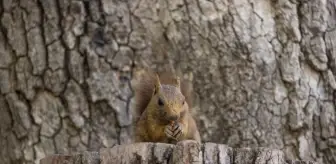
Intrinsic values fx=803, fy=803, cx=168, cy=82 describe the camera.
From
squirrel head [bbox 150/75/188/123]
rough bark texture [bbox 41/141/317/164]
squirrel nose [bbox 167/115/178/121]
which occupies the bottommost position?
rough bark texture [bbox 41/141/317/164]

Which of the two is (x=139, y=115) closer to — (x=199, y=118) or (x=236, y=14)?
(x=199, y=118)

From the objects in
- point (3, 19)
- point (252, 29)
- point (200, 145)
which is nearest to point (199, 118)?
point (252, 29)

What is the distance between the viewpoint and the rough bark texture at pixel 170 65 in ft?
11.1

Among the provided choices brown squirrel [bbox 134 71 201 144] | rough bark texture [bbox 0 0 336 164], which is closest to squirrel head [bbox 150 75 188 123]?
brown squirrel [bbox 134 71 201 144]

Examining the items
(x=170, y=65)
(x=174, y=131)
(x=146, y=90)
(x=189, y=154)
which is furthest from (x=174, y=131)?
(x=170, y=65)

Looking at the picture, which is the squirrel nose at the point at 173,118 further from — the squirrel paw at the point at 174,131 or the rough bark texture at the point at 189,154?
the rough bark texture at the point at 189,154

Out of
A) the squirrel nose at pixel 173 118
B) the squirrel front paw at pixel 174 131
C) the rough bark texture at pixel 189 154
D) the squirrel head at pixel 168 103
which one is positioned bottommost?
the rough bark texture at pixel 189 154

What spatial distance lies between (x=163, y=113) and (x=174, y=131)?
7 centimetres

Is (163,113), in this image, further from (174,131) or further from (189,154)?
(189,154)

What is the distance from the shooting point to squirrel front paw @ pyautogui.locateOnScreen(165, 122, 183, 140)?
2.76 m

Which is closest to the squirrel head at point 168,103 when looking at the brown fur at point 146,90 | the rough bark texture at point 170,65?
the brown fur at point 146,90

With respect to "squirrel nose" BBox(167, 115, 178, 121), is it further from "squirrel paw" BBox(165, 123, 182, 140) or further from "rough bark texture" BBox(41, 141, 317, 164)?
"rough bark texture" BBox(41, 141, 317, 164)

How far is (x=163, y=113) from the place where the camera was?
2781mm

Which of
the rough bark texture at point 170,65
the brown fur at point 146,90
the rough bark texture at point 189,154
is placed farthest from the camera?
the rough bark texture at point 170,65
